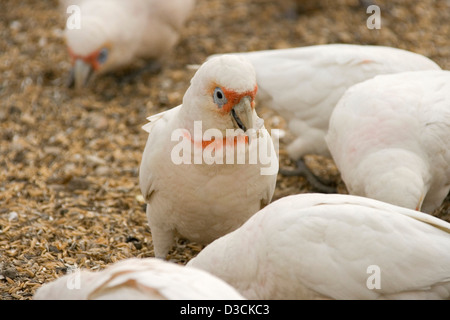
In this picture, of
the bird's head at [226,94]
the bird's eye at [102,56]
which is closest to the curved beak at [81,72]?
the bird's eye at [102,56]

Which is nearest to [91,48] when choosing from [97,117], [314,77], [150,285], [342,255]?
[97,117]

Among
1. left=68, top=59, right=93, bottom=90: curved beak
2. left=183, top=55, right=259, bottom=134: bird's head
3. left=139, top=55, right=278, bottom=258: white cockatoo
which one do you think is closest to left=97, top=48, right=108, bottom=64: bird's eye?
left=68, top=59, right=93, bottom=90: curved beak

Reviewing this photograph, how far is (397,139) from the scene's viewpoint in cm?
450

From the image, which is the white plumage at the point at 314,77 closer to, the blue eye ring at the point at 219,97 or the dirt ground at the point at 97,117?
the dirt ground at the point at 97,117

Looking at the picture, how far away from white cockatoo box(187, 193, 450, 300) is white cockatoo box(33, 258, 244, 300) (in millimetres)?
504

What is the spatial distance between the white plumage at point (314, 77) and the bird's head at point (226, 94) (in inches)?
66.0

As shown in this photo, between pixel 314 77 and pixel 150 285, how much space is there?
3.09 meters

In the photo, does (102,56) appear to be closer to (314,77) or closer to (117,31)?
(117,31)

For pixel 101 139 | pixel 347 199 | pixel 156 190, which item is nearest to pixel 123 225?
pixel 156 190

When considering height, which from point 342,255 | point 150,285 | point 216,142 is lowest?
point 342,255

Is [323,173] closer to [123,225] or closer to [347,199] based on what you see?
[123,225]

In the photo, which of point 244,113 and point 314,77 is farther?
point 314,77

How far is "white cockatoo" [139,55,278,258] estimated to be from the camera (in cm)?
377

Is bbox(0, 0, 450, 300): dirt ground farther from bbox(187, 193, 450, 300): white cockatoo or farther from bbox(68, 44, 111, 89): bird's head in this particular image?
bbox(187, 193, 450, 300): white cockatoo
